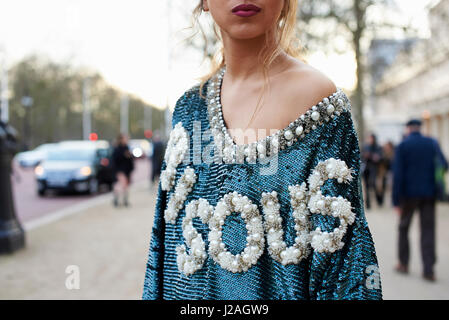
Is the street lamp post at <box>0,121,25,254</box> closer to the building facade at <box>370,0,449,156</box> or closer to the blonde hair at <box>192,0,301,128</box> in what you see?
the blonde hair at <box>192,0,301,128</box>

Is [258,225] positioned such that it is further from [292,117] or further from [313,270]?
[292,117]

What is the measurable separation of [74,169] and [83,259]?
28.6ft

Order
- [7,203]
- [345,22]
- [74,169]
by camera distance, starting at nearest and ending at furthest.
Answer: [7,203] → [345,22] → [74,169]

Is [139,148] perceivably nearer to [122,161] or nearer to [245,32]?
[245,32]

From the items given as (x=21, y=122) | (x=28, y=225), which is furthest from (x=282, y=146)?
(x=21, y=122)

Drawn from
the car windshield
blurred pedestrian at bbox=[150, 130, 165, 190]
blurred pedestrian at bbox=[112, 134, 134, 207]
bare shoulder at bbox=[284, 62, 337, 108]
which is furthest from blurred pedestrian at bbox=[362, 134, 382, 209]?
bare shoulder at bbox=[284, 62, 337, 108]

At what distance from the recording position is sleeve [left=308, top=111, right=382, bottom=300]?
1.15 meters

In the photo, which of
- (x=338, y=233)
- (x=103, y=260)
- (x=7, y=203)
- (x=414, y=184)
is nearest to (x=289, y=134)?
(x=338, y=233)

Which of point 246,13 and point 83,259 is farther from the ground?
point 246,13

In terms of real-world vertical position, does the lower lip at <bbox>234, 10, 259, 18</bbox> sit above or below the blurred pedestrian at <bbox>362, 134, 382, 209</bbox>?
above

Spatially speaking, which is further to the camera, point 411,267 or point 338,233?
point 411,267

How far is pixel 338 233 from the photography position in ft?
3.82

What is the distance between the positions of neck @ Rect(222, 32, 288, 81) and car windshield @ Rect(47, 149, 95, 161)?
14386mm

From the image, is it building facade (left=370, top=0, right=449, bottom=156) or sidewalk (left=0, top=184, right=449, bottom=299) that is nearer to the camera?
sidewalk (left=0, top=184, right=449, bottom=299)
